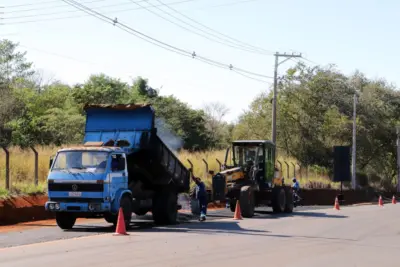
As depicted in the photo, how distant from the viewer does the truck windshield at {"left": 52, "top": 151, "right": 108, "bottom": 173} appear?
61.9ft

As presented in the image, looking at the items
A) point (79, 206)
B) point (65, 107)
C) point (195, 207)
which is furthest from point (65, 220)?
point (65, 107)

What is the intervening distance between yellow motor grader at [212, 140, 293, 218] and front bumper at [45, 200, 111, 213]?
8.72 m

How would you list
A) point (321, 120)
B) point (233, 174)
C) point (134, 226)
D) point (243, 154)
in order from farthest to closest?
point (321, 120) → point (243, 154) → point (233, 174) → point (134, 226)

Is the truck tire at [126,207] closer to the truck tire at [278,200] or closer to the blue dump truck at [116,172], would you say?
the blue dump truck at [116,172]

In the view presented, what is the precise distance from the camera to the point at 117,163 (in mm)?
19234

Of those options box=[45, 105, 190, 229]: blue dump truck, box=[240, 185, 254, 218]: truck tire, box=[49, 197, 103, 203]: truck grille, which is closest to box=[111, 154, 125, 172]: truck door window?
box=[45, 105, 190, 229]: blue dump truck

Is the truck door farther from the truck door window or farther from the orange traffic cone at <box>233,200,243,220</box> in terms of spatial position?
the orange traffic cone at <box>233,200,243,220</box>

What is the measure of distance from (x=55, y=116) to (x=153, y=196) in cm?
3328

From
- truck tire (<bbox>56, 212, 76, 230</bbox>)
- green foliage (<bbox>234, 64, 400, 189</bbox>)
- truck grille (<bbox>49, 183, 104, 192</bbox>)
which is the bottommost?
truck tire (<bbox>56, 212, 76, 230</bbox>)

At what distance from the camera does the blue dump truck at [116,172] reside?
18.5m

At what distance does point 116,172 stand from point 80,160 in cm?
110

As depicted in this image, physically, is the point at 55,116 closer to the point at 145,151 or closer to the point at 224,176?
the point at 224,176

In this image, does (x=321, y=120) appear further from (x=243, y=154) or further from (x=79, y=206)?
(x=79, y=206)

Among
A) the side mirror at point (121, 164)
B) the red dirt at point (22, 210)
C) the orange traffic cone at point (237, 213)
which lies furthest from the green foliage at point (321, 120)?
the side mirror at point (121, 164)
